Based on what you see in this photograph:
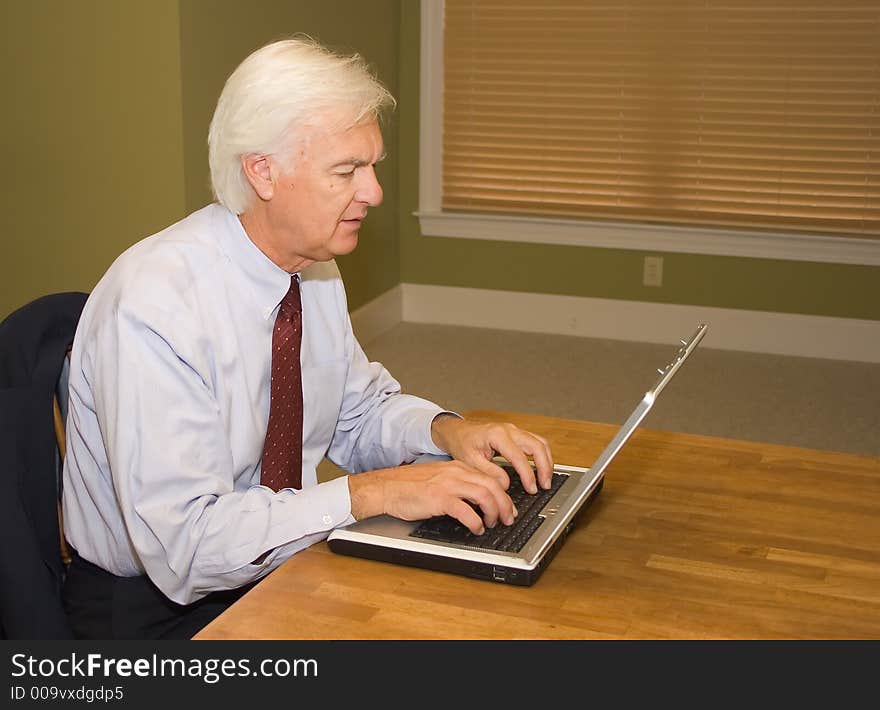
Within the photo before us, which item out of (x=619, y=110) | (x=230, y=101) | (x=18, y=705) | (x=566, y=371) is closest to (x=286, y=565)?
(x=18, y=705)

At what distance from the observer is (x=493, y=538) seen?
4.46 feet

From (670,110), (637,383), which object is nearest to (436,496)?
(637,383)

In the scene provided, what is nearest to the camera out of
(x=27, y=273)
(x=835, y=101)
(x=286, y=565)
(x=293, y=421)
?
(x=286, y=565)

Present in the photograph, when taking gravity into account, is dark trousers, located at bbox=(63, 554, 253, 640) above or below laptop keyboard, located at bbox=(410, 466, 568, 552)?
below

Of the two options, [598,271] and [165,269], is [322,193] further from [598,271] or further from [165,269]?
Result: [598,271]

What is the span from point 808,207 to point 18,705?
427 cm

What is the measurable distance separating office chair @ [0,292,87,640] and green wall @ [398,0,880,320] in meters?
3.73

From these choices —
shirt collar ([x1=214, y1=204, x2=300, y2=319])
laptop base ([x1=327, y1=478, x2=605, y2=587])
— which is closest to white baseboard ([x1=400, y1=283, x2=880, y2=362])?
shirt collar ([x1=214, y1=204, x2=300, y2=319])

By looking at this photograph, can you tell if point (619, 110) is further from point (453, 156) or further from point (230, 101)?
point (230, 101)

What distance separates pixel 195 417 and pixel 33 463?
0.26m

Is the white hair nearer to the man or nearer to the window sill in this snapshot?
the man

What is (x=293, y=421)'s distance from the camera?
1682 millimetres

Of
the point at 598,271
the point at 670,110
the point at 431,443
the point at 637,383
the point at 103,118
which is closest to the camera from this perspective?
the point at 431,443

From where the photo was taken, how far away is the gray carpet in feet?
13.6
